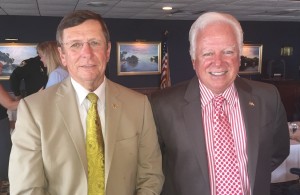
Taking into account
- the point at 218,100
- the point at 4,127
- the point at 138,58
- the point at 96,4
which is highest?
the point at 96,4

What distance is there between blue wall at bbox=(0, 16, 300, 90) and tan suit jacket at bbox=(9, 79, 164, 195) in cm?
641

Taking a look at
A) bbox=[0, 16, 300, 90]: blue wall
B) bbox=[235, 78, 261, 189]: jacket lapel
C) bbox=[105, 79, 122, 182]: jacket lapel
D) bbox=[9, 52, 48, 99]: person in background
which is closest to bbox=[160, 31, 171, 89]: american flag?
bbox=[0, 16, 300, 90]: blue wall

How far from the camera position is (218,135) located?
1764 mm

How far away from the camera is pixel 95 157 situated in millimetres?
1523

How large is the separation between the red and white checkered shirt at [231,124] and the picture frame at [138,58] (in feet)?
26.9

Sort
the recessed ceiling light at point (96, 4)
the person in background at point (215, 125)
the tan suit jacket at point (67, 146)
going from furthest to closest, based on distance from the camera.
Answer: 1. the recessed ceiling light at point (96, 4)
2. the person in background at point (215, 125)
3. the tan suit jacket at point (67, 146)

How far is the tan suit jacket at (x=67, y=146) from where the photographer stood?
147 centimetres

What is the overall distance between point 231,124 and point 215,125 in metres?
0.09

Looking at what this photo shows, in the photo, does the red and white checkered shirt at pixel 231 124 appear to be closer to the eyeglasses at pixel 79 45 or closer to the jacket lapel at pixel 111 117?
the jacket lapel at pixel 111 117

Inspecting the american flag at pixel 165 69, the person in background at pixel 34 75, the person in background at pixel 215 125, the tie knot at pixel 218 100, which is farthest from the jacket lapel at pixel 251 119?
the american flag at pixel 165 69

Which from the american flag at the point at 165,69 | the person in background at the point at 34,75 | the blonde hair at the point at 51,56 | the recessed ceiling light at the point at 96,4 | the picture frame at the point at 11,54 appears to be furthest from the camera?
the american flag at the point at 165,69

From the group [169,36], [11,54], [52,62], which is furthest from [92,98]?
[169,36]

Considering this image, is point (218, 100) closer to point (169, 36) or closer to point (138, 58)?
point (138, 58)

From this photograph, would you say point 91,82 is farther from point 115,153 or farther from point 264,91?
point 264,91
